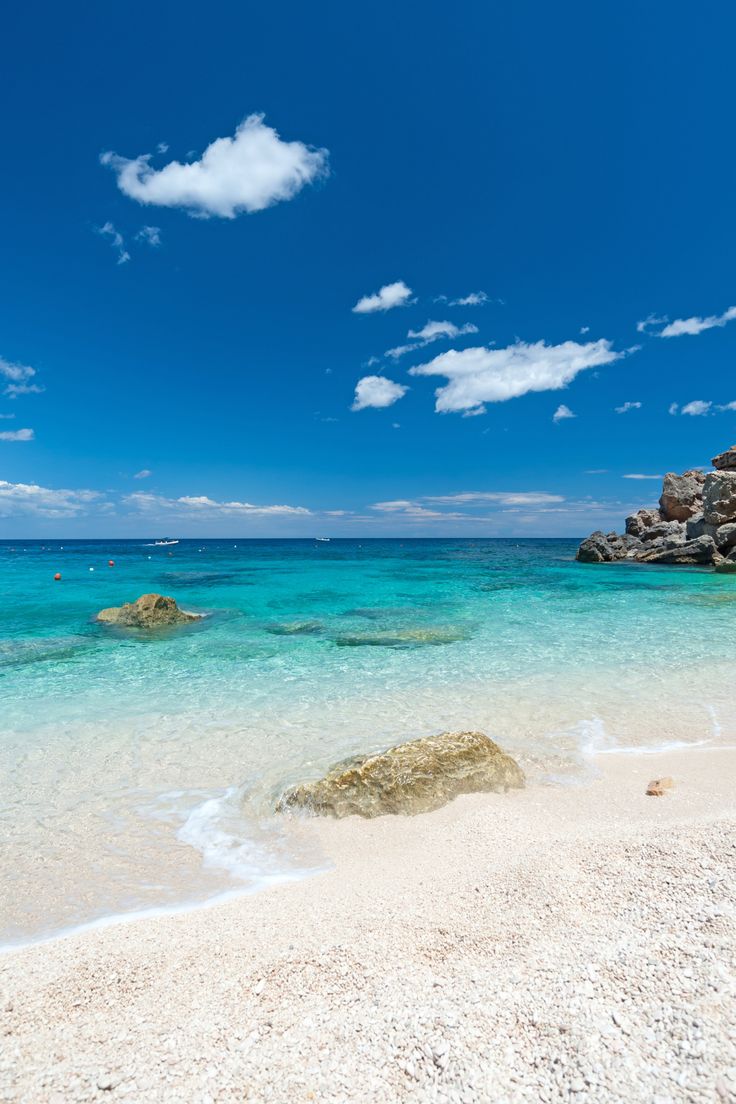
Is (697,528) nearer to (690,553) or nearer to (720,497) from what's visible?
(690,553)

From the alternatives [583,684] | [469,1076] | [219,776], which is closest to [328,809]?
[219,776]

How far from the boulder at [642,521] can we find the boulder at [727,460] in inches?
495

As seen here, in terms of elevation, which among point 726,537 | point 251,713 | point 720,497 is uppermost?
point 720,497

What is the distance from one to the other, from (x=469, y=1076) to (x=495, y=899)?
162 centimetres

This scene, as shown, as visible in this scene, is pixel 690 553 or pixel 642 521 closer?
pixel 690 553

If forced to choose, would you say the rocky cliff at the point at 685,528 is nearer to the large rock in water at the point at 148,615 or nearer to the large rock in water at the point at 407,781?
the large rock in water at the point at 148,615

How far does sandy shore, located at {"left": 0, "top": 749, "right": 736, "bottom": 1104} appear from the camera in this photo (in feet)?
7.83

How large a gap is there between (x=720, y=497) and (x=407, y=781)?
44952mm

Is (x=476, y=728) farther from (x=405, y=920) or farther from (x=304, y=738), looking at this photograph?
(x=405, y=920)

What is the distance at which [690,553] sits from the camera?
43.1 metres

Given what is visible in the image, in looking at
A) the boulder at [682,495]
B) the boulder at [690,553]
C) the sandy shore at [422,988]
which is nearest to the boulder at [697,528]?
the boulder at [690,553]

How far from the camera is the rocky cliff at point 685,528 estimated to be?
40906 mm

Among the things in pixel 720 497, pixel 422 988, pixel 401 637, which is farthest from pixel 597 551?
pixel 422 988

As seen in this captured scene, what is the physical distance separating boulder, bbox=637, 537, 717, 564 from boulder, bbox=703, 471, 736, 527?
1923 millimetres
